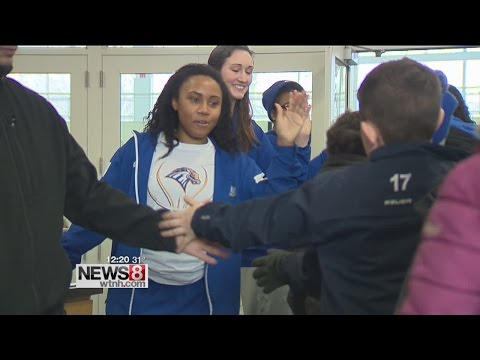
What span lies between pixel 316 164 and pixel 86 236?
536mm

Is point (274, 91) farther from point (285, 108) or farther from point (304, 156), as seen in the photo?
point (304, 156)

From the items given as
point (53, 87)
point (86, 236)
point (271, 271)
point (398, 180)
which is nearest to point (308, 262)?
point (271, 271)

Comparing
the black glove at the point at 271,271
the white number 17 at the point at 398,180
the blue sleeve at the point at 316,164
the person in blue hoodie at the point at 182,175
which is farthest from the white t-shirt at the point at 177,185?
the white number 17 at the point at 398,180

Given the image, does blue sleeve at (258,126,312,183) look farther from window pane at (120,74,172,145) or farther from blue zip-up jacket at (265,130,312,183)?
window pane at (120,74,172,145)

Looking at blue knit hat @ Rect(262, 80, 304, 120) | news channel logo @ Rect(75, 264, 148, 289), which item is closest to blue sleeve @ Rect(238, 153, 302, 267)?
blue knit hat @ Rect(262, 80, 304, 120)

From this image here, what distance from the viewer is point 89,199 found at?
154cm

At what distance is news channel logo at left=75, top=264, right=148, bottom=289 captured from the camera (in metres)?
1.59

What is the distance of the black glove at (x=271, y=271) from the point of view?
1480 mm

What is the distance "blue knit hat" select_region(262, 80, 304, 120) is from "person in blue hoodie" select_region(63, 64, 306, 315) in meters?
0.04

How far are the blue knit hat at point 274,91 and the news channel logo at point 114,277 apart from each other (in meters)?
0.46

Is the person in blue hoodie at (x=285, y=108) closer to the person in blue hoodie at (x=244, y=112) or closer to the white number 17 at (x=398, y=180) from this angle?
the person in blue hoodie at (x=244, y=112)

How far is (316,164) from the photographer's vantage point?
148 cm
